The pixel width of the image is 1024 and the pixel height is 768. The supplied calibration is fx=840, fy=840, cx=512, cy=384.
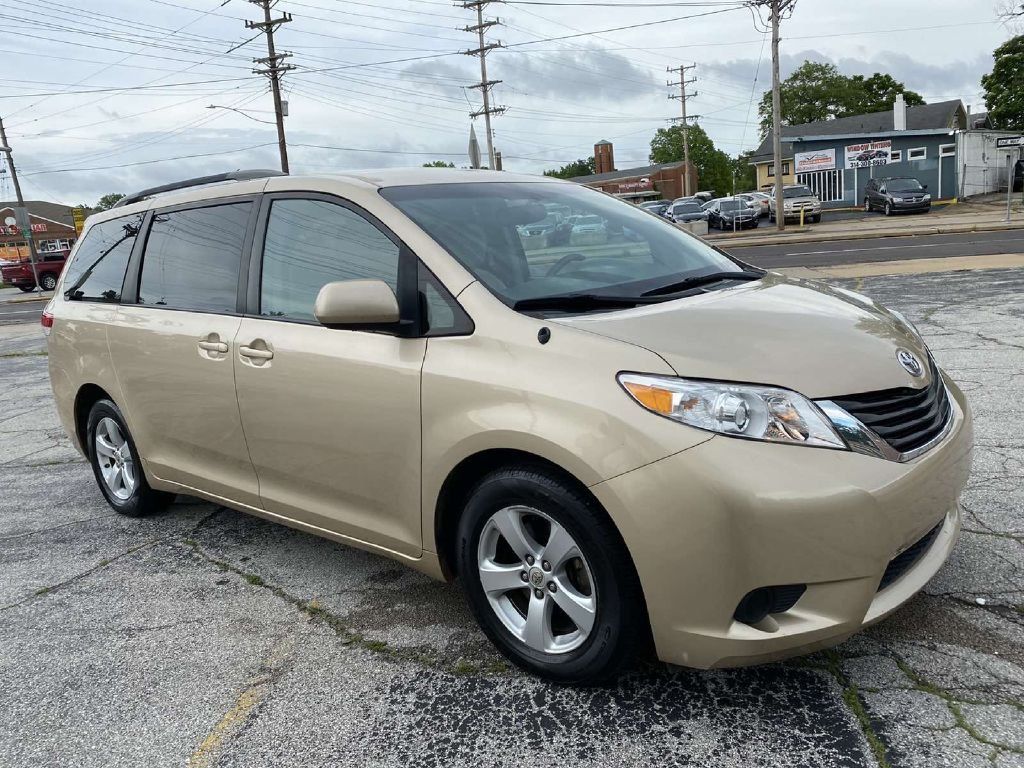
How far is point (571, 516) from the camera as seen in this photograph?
2.44 meters

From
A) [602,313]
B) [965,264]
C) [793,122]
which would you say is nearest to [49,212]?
[793,122]

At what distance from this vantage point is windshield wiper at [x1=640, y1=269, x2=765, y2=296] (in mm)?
3061

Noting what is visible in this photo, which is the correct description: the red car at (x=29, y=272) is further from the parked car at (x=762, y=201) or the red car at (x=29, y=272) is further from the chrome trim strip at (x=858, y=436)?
the chrome trim strip at (x=858, y=436)

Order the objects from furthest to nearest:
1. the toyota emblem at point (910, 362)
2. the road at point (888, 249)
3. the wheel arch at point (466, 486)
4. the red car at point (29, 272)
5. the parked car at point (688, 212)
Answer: the parked car at point (688, 212) → the red car at point (29, 272) → the road at point (888, 249) → the toyota emblem at point (910, 362) → the wheel arch at point (466, 486)

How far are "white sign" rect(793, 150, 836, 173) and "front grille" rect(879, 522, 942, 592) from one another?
4818 cm

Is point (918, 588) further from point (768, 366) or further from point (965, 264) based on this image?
point (965, 264)

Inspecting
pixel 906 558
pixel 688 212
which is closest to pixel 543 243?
pixel 906 558

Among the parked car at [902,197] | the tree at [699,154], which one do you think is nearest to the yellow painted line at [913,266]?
the parked car at [902,197]

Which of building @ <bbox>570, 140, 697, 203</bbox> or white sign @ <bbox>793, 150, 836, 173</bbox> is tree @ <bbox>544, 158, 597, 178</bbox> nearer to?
building @ <bbox>570, 140, 697, 203</bbox>

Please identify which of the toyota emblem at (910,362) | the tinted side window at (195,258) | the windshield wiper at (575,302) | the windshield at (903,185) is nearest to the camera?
the toyota emblem at (910,362)

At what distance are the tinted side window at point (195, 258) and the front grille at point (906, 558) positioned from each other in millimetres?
2727

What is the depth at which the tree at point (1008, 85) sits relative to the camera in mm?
54688

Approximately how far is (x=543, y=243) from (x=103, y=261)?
2709 millimetres

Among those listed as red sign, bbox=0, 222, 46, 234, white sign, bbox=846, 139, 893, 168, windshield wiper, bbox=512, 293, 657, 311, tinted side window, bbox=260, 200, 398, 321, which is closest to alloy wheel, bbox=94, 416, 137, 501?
tinted side window, bbox=260, 200, 398, 321
